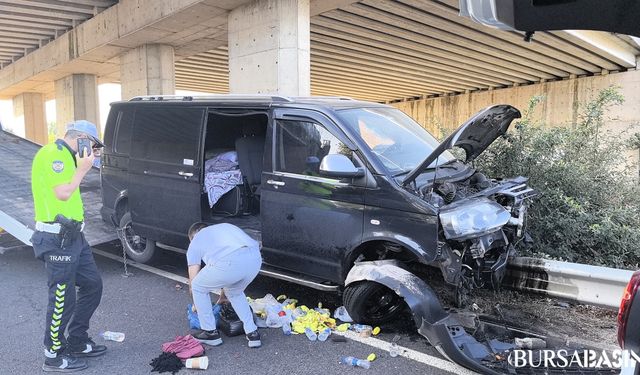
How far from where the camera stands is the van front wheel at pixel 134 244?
6.08 meters

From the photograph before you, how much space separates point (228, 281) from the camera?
3832mm

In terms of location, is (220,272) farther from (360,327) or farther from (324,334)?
(360,327)

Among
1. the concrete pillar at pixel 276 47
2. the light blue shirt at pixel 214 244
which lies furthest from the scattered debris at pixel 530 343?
the concrete pillar at pixel 276 47

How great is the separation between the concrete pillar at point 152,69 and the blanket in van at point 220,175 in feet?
26.6

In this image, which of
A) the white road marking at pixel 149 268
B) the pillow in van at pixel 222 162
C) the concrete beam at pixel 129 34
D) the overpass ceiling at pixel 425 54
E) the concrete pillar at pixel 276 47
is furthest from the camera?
the overpass ceiling at pixel 425 54

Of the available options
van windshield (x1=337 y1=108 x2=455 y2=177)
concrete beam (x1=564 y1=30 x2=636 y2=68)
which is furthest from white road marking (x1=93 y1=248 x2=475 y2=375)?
concrete beam (x1=564 y1=30 x2=636 y2=68)

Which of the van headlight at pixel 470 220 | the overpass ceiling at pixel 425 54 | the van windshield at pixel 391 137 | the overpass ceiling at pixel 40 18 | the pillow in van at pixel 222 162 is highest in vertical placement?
the overpass ceiling at pixel 40 18

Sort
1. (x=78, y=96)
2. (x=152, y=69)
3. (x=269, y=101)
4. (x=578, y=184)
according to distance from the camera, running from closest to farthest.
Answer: (x=269, y=101) < (x=578, y=184) < (x=152, y=69) < (x=78, y=96)

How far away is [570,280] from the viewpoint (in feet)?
13.6

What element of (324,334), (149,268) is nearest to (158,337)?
(324,334)

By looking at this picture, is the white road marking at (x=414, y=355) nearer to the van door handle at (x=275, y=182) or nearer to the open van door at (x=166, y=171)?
the van door handle at (x=275, y=182)

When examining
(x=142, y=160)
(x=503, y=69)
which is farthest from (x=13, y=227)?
(x=503, y=69)

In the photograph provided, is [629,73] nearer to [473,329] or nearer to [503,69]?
[503,69]

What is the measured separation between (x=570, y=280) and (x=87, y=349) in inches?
164
